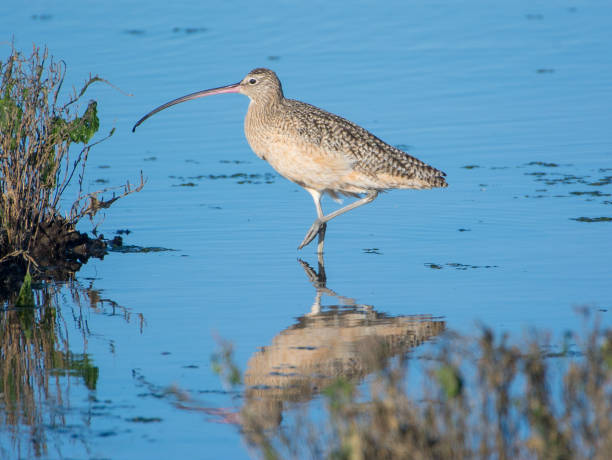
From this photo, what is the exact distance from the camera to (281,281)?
24.0 ft

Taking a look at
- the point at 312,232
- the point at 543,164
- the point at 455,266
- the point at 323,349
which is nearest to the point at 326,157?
the point at 312,232

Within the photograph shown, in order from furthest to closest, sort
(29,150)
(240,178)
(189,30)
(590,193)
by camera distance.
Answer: (189,30)
(240,178)
(590,193)
(29,150)

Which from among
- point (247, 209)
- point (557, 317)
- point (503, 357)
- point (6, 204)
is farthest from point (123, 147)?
point (503, 357)

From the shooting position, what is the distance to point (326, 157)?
27.2 ft

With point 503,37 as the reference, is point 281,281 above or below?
below

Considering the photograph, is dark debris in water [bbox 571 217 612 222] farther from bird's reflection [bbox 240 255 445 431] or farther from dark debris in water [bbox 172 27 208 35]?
dark debris in water [bbox 172 27 208 35]

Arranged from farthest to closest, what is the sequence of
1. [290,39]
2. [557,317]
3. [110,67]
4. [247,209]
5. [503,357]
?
[290,39]
[110,67]
[247,209]
[557,317]
[503,357]

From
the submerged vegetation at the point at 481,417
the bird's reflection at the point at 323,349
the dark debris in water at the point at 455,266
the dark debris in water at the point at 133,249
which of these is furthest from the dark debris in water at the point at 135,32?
the submerged vegetation at the point at 481,417

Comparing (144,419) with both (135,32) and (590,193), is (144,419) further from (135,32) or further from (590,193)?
(135,32)

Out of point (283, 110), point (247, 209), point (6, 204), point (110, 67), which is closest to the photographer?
point (6, 204)

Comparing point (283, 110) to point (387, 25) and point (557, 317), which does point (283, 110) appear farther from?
point (387, 25)

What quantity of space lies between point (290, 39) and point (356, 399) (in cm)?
1145

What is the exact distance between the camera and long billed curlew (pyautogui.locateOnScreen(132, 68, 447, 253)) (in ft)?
27.2

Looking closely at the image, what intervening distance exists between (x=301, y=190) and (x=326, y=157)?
6.17 ft
